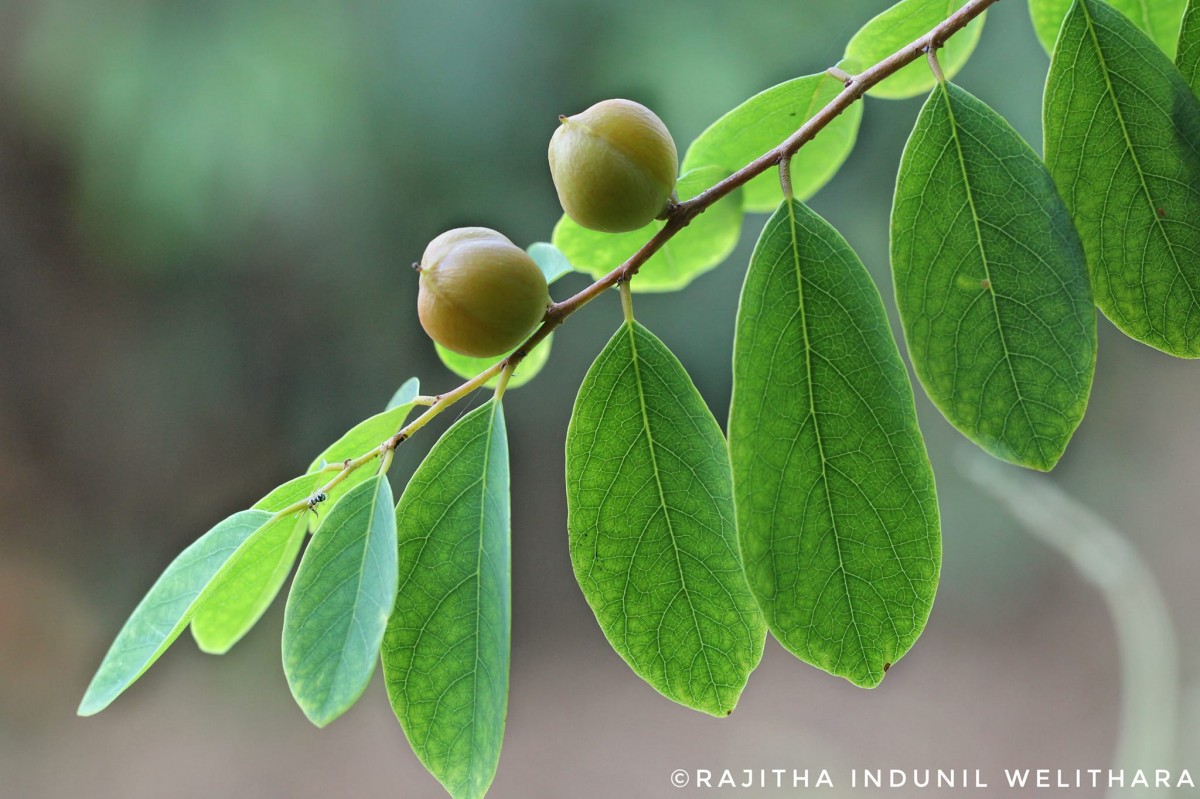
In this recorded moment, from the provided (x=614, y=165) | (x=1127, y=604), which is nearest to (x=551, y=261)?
(x=614, y=165)

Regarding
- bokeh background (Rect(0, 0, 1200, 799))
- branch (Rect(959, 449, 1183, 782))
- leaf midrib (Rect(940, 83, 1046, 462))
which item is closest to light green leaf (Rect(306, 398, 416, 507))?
leaf midrib (Rect(940, 83, 1046, 462))

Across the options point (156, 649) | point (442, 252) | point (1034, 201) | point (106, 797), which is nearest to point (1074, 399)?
point (1034, 201)

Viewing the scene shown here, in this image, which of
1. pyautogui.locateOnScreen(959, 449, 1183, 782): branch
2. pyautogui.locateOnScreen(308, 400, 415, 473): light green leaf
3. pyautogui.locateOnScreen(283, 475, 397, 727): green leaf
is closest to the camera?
pyautogui.locateOnScreen(283, 475, 397, 727): green leaf

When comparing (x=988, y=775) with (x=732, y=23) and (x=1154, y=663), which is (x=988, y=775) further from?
(x=732, y=23)

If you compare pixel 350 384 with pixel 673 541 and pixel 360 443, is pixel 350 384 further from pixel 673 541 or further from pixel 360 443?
pixel 673 541

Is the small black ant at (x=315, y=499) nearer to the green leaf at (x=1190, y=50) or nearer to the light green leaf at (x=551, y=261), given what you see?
the light green leaf at (x=551, y=261)

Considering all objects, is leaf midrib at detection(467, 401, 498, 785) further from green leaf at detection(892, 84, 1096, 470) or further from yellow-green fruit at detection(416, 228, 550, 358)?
green leaf at detection(892, 84, 1096, 470)
